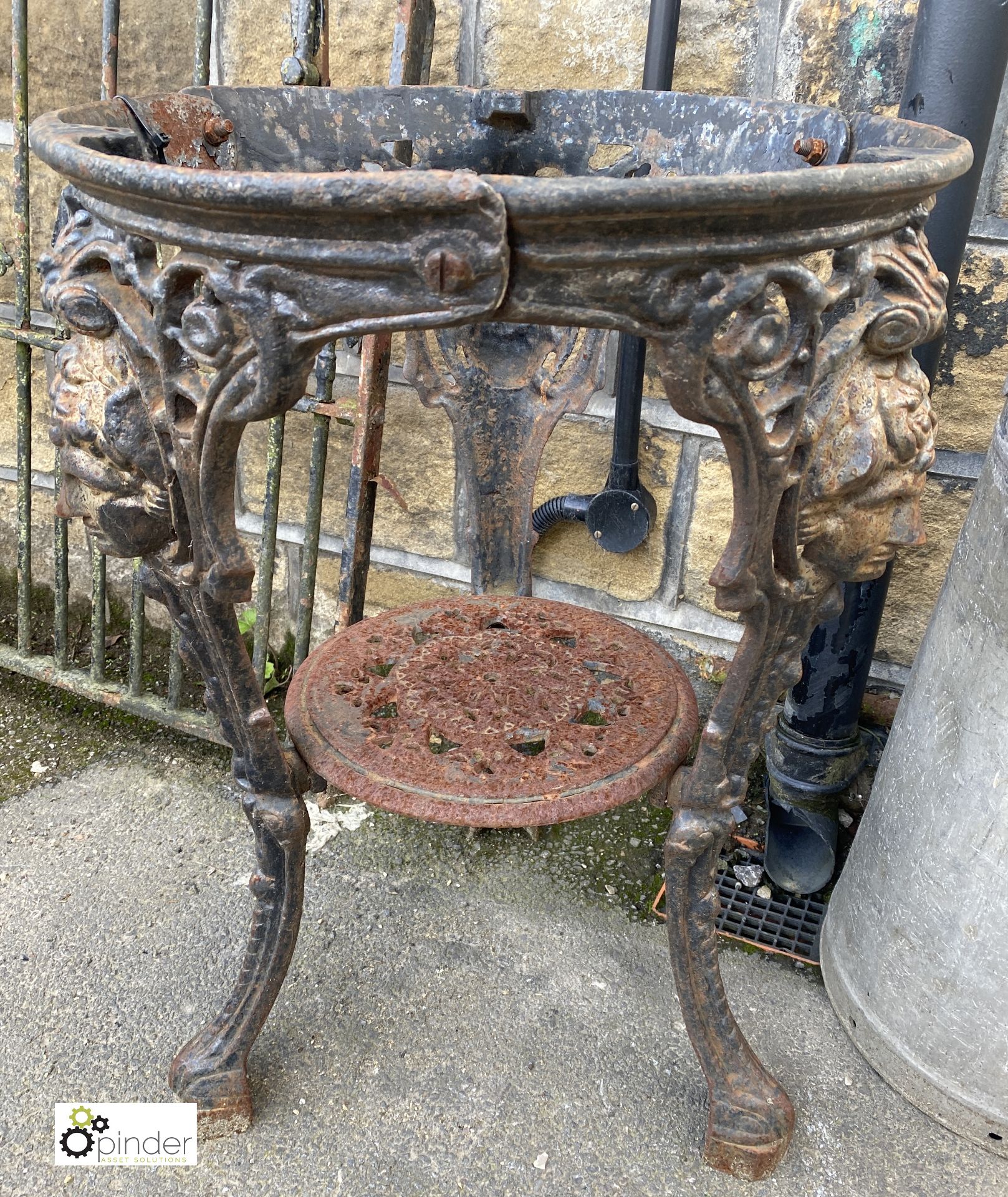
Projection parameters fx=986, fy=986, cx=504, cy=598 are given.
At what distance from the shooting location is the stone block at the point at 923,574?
5.59 feet

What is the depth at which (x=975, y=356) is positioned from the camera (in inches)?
63.2

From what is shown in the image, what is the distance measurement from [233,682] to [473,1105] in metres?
0.77

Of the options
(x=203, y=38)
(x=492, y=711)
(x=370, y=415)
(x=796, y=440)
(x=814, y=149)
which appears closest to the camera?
(x=796, y=440)

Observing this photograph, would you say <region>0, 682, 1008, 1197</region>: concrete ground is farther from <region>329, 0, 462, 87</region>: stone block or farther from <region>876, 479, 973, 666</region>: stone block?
<region>329, 0, 462, 87</region>: stone block

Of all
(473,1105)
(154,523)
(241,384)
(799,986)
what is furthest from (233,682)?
(799,986)

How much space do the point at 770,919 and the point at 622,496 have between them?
0.82 metres

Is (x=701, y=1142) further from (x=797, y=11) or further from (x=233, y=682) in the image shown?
(x=797, y=11)

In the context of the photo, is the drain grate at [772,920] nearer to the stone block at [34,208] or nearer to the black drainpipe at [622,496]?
the black drainpipe at [622,496]

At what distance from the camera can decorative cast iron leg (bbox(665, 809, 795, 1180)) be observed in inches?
47.9

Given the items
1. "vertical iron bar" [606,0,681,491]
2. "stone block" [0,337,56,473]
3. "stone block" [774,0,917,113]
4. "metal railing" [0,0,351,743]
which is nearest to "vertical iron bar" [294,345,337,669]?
"metal railing" [0,0,351,743]

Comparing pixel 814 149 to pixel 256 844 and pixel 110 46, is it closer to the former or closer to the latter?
pixel 256 844

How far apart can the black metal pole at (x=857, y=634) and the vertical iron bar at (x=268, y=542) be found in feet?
3.22

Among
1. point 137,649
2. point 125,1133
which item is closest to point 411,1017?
point 125,1133

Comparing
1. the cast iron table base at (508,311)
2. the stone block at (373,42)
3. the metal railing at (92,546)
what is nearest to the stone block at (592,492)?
the metal railing at (92,546)
